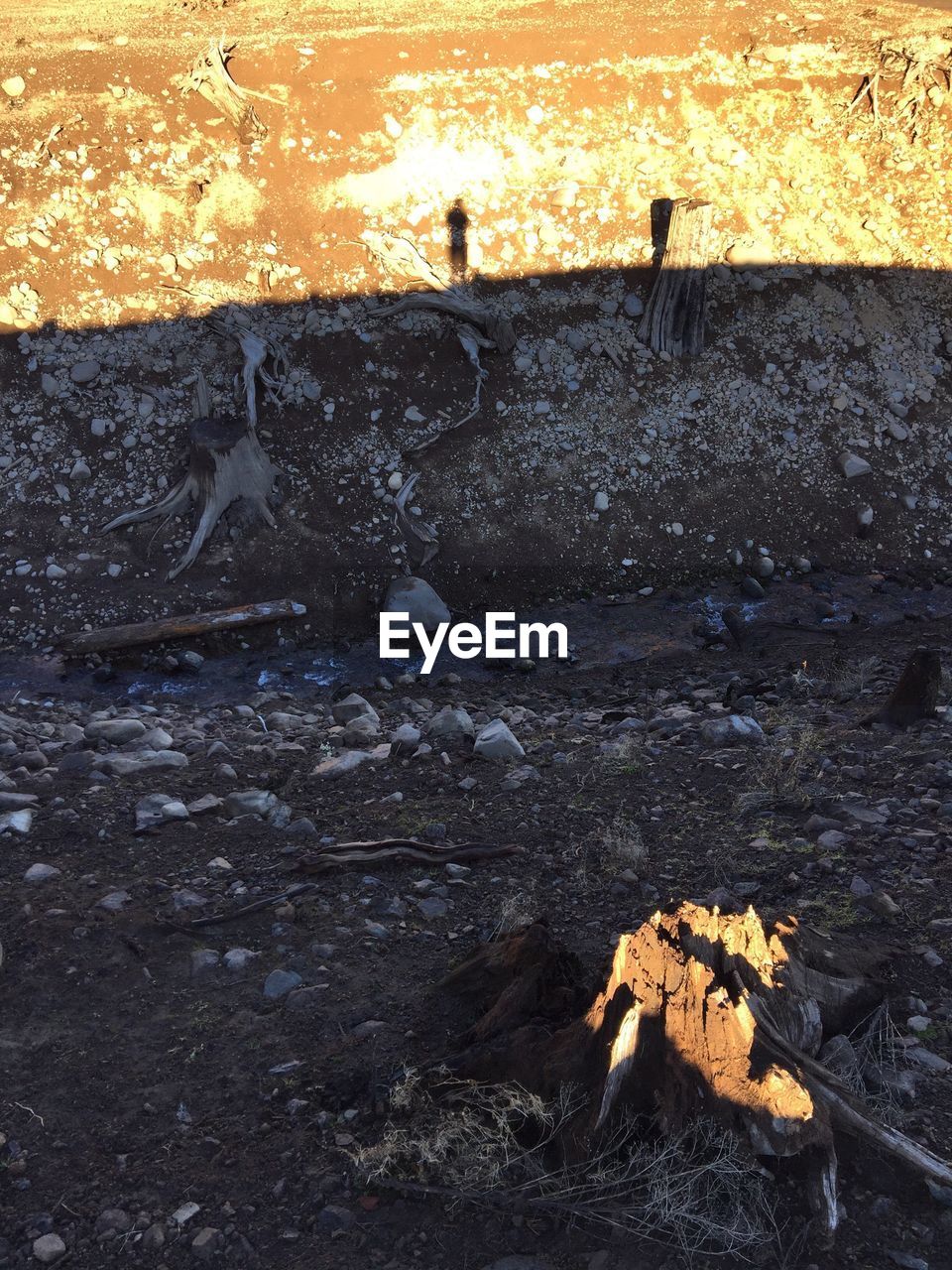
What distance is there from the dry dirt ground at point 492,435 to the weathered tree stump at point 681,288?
0.15 m

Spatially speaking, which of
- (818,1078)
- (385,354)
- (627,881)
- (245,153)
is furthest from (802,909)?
(245,153)

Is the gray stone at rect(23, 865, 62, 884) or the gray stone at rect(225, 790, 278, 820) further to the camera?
the gray stone at rect(225, 790, 278, 820)

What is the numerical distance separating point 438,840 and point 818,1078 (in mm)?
1905

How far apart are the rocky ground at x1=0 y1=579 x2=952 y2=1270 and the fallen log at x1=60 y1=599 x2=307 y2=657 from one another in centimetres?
77

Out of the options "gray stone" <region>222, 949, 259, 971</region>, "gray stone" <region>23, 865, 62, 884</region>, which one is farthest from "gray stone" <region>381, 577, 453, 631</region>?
Answer: "gray stone" <region>222, 949, 259, 971</region>

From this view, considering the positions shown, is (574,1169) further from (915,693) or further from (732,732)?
(915,693)

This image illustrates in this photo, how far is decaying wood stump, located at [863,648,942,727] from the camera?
15.9 feet

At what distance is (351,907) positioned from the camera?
363 cm

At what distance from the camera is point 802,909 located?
3.41 m

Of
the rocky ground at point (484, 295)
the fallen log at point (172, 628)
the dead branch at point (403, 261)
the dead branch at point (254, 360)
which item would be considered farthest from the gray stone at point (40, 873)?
the dead branch at point (403, 261)

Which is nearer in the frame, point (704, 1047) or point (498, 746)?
point (704, 1047)

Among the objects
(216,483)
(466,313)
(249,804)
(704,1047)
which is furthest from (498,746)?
(466,313)

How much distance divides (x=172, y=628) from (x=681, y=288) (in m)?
4.53

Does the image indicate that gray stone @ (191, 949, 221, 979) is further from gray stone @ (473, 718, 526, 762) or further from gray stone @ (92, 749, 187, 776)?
gray stone @ (473, 718, 526, 762)
